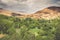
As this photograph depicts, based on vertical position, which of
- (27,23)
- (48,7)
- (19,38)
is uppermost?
(48,7)

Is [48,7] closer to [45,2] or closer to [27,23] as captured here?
[45,2]

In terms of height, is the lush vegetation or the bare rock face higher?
the bare rock face

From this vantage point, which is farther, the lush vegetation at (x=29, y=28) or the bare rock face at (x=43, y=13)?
the bare rock face at (x=43, y=13)

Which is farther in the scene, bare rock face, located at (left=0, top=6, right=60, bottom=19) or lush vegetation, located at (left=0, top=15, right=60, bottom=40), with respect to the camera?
bare rock face, located at (left=0, top=6, right=60, bottom=19)

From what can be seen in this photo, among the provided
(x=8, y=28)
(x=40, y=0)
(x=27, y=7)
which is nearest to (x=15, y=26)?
(x=8, y=28)

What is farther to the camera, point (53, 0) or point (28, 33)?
point (53, 0)

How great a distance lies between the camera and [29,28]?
1.75m

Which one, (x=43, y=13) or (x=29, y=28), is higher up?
(x=43, y=13)

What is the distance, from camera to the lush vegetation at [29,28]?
1688 mm

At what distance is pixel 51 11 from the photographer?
1864 millimetres

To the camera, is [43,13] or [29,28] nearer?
[29,28]

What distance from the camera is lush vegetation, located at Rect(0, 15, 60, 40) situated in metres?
1.69

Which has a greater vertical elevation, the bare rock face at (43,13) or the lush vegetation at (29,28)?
the bare rock face at (43,13)

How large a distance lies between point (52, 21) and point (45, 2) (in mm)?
201
